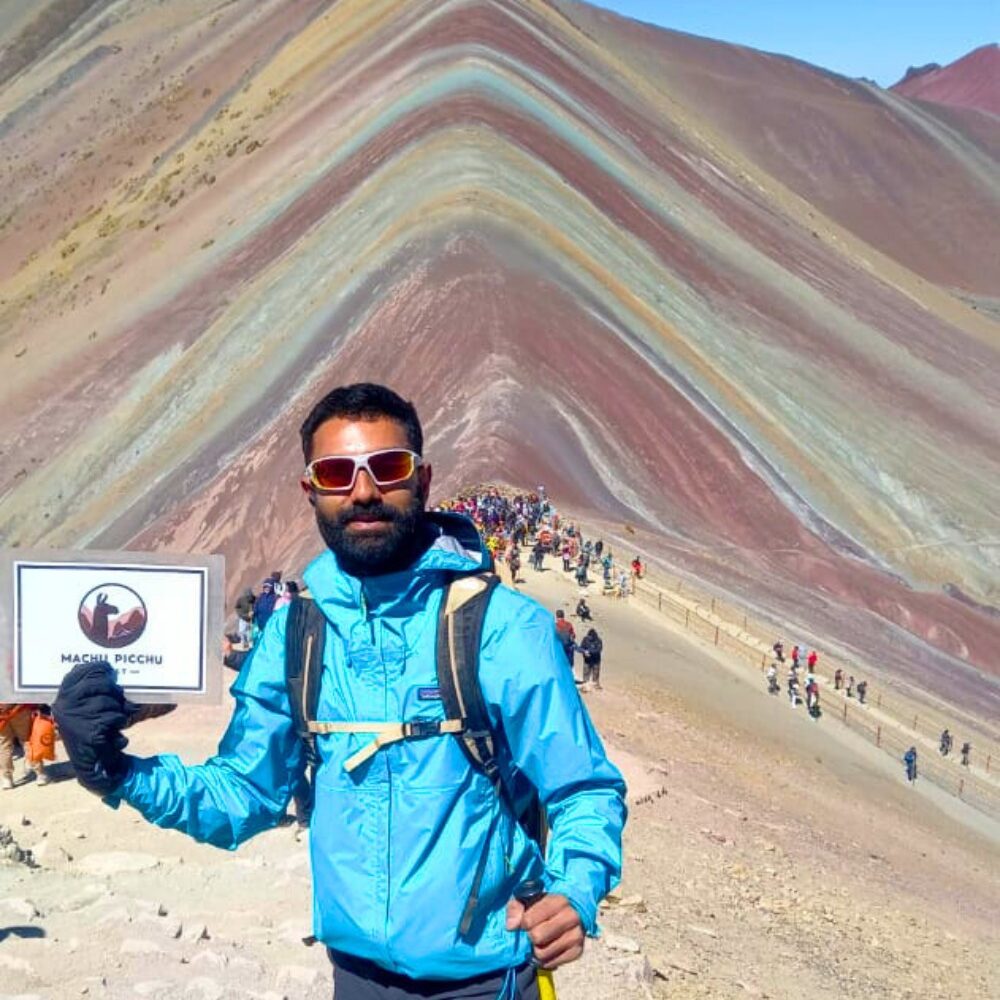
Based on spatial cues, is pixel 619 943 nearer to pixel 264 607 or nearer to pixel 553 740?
pixel 264 607

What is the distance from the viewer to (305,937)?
25.5 ft

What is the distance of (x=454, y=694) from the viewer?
3.60m

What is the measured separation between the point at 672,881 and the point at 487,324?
22910 mm

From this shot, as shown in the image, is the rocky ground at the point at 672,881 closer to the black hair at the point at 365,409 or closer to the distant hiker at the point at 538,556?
the distant hiker at the point at 538,556

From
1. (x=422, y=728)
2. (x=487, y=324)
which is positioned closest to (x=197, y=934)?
(x=422, y=728)

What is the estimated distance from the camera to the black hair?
152 inches

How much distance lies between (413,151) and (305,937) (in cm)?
3700

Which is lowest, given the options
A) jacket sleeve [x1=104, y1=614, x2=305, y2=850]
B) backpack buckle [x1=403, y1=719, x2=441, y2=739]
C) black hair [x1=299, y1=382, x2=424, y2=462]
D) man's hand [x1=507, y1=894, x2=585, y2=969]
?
man's hand [x1=507, y1=894, x2=585, y2=969]

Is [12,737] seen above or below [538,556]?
below

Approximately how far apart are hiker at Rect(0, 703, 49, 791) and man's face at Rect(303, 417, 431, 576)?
340 inches

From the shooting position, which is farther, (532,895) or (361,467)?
(361,467)

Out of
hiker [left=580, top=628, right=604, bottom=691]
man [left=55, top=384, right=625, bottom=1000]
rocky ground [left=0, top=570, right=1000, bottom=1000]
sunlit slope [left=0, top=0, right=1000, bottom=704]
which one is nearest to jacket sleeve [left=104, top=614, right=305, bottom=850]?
man [left=55, top=384, right=625, bottom=1000]

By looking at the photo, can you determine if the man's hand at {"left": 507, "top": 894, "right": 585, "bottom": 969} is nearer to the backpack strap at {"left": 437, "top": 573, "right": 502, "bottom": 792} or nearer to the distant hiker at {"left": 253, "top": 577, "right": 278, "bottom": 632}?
the backpack strap at {"left": 437, "top": 573, "right": 502, "bottom": 792}

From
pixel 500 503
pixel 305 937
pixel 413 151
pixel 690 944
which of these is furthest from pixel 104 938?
pixel 413 151
